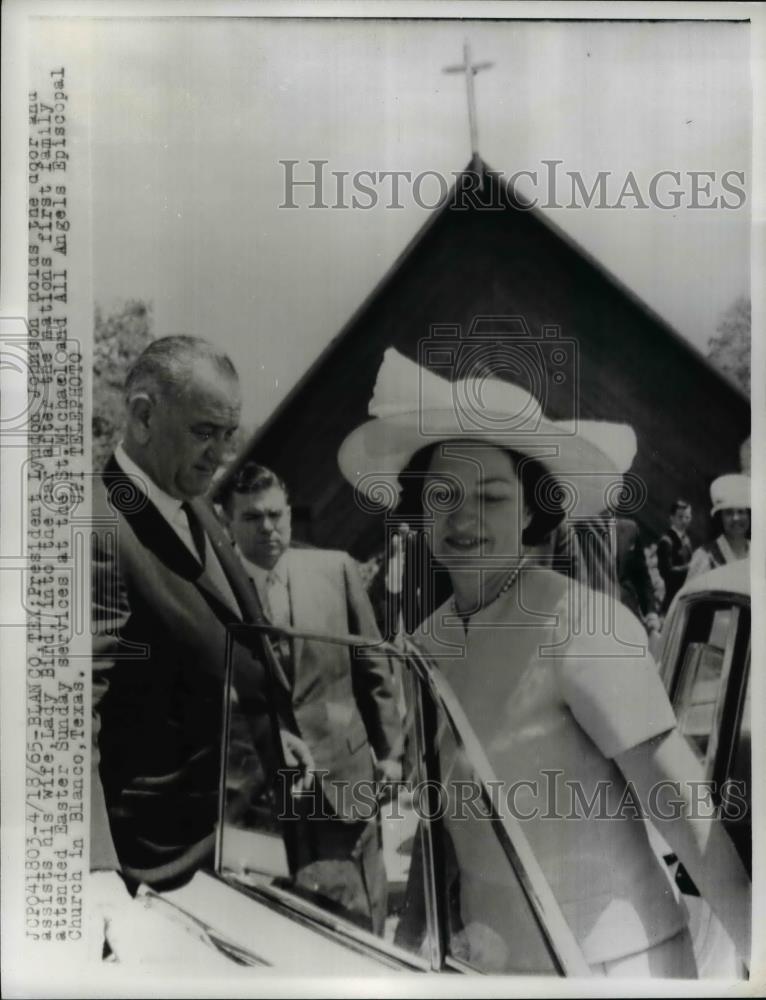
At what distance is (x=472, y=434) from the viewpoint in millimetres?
2273

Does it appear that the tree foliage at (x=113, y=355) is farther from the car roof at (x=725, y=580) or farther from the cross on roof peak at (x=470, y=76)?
the car roof at (x=725, y=580)

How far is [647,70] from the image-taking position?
91.0 inches

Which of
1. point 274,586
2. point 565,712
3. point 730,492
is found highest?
point 730,492

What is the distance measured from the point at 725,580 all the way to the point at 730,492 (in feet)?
0.74

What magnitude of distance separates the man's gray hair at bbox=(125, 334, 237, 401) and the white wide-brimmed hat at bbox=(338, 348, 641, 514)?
0.39 m

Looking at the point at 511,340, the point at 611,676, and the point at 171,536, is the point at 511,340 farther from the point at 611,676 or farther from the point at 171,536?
the point at 171,536

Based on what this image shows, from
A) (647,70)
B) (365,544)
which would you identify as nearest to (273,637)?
(365,544)

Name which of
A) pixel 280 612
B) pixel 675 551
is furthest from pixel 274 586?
pixel 675 551

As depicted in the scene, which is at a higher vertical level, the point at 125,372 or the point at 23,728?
the point at 125,372

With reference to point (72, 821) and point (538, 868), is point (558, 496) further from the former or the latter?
point (72, 821)

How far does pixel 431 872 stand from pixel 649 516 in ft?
3.47

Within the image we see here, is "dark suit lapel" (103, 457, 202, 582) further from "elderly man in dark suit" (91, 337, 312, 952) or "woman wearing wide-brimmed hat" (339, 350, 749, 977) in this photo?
"woman wearing wide-brimmed hat" (339, 350, 749, 977)

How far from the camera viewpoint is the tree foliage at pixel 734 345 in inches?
90.6

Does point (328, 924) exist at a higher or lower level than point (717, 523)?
lower
